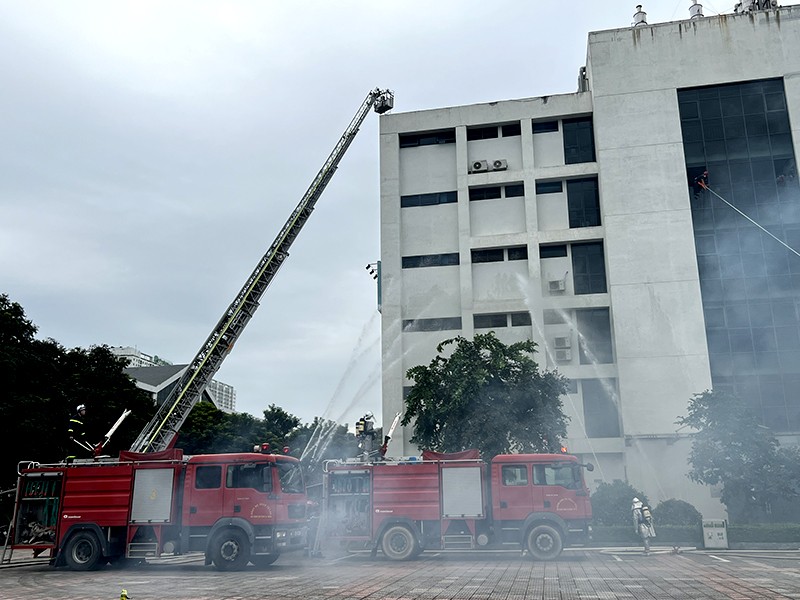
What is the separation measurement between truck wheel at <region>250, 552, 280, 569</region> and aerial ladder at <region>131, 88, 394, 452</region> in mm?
10204

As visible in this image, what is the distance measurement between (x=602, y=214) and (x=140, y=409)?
34.8m

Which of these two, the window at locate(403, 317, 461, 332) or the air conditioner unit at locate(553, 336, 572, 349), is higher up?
the window at locate(403, 317, 461, 332)

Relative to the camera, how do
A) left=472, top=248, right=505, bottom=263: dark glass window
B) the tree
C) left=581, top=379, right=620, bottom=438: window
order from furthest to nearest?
left=472, top=248, right=505, bottom=263: dark glass window → left=581, top=379, right=620, bottom=438: window → the tree

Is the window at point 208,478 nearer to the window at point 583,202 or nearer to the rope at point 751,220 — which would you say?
the window at point 583,202

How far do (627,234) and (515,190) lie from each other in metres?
8.64

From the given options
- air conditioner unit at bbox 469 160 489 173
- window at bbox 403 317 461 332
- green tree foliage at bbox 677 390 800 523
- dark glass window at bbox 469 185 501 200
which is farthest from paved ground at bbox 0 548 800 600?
air conditioner unit at bbox 469 160 489 173

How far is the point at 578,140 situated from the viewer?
4797 centimetres

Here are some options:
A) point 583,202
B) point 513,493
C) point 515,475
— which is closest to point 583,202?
point 583,202

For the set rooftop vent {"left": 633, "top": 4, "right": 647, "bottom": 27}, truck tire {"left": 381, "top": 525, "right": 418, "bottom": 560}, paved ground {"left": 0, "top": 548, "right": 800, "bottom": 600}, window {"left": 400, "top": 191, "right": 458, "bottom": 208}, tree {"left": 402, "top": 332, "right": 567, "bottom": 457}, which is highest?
rooftop vent {"left": 633, "top": 4, "right": 647, "bottom": 27}

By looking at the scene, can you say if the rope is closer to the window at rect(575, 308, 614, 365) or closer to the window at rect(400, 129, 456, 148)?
the window at rect(575, 308, 614, 365)

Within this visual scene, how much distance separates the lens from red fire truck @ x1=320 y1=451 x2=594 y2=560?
20.9m

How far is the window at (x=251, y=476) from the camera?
1984 centimetres

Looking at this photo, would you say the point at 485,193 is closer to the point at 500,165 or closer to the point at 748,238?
the point at 500,165

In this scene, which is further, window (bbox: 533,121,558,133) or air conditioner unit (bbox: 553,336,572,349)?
window (bbox: 533,121,558,133)
